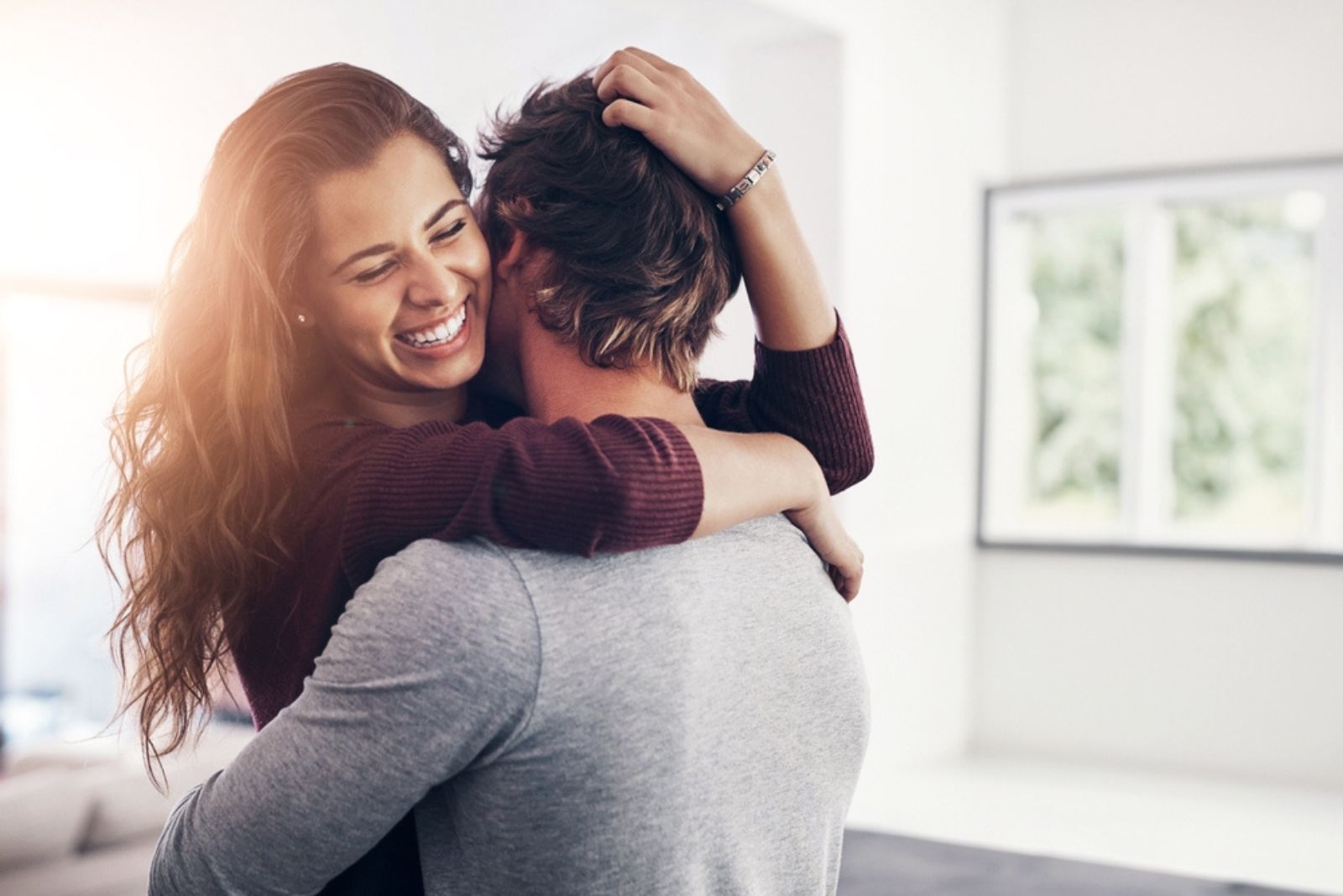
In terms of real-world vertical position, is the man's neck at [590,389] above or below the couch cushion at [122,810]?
above

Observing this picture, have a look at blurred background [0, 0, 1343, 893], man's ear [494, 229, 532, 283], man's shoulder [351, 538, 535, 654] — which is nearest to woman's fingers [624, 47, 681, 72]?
man's ear [494, 229, 532, 283]

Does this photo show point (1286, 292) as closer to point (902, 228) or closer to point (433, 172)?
point (902, 228)

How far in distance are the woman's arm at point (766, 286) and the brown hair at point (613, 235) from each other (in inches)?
0.8

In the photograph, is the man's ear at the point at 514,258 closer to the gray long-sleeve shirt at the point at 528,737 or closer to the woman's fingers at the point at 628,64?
the woman's fingers at the point at 628,64

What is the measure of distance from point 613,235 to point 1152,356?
4.76m

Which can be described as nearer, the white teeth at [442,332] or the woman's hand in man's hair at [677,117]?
the woman's hand in man's hair at [677,117]

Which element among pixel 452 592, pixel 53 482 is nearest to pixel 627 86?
pixel 452 592

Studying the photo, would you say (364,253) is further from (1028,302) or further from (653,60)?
(1028,302)

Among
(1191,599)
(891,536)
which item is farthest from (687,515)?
(1191,599)

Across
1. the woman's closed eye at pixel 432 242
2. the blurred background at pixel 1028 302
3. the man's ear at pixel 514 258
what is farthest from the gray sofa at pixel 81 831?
the man's ear at pixel 514 258

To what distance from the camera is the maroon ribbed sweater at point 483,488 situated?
81cm

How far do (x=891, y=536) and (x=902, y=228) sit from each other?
3.67 ft

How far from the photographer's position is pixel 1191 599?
16.6 feet

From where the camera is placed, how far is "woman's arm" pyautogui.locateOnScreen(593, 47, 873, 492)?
0.95 metres
